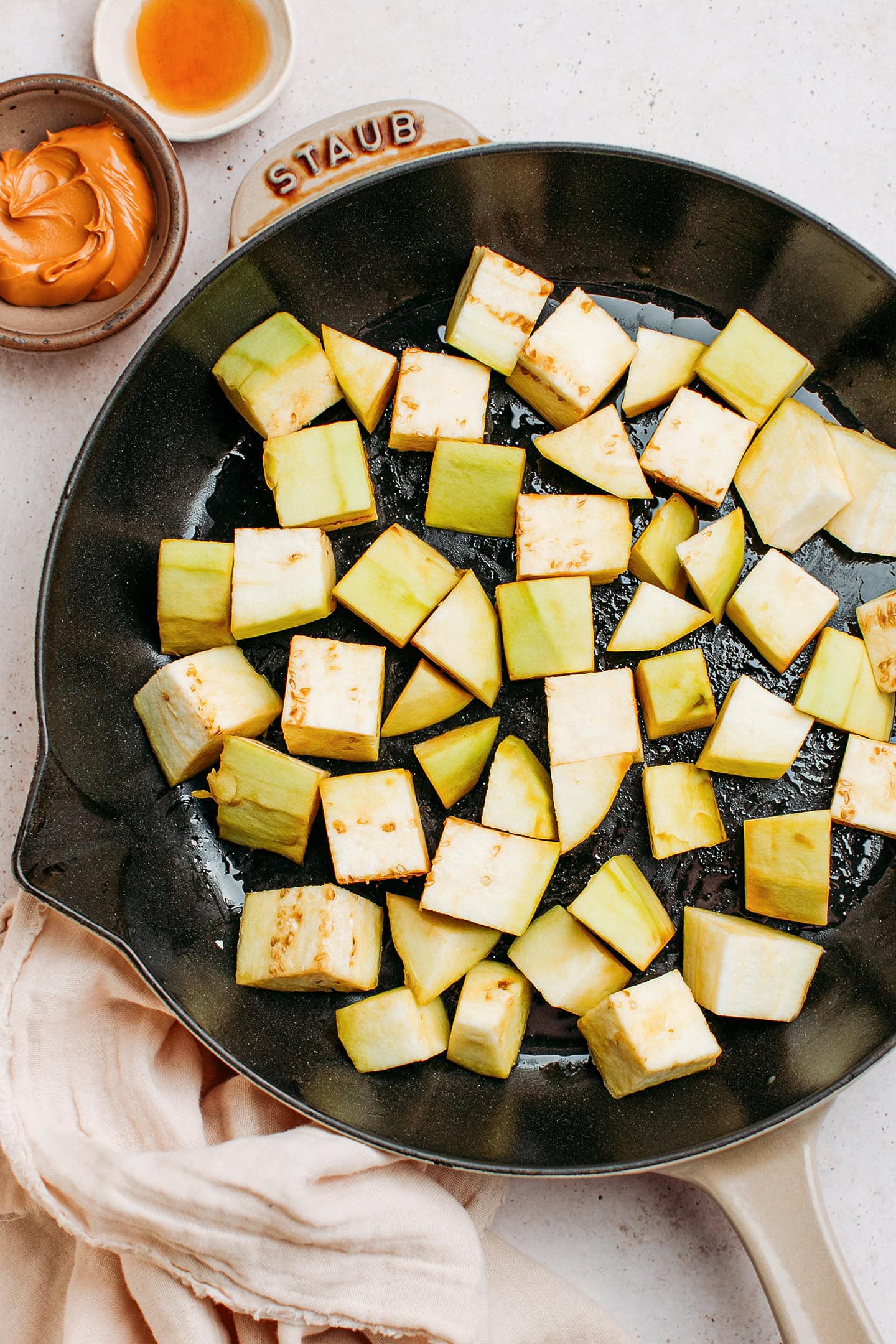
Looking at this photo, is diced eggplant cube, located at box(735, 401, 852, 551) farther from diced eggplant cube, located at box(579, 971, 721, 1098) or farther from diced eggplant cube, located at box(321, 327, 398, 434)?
diced eggplant cube, located at box(579, 971, 721, 1098)

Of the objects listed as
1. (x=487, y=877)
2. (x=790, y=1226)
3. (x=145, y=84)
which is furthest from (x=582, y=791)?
(x=145, y=84)

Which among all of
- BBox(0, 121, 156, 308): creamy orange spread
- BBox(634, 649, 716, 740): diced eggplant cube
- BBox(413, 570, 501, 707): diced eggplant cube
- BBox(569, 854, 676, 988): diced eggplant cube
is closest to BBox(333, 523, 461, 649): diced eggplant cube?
BBox(413, 570, 501, 707): diced eggplant cube

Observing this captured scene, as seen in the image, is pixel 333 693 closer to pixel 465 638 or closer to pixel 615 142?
pixel 465 638

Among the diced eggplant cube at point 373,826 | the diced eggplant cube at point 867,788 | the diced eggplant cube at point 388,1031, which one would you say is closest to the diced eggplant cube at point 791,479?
the diced eggplant cube at point 867,788

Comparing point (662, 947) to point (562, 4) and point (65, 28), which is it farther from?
point (65, 28)

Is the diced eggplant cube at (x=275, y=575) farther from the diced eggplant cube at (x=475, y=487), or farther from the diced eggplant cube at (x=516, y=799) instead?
the diced eggplant cube at (x=516, y=799)

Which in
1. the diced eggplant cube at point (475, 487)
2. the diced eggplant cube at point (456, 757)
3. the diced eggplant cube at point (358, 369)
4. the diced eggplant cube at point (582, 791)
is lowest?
the diced eggplant cube at point (582, 791)
